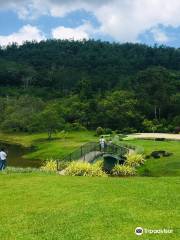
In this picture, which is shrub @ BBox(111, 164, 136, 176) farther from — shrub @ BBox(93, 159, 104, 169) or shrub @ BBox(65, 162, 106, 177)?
shrub @ BBox(65, 162, 106, 177)

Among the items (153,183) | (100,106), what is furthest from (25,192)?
(100,106)

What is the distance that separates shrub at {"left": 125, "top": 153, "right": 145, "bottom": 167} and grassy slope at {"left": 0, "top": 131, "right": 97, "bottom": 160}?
58.0 ft

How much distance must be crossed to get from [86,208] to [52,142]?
54291 mm

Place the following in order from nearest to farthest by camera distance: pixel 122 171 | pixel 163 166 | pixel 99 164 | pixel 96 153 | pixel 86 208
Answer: pixel 86 208 → pixel 99 164 → pixel 122 171 → pixel 163 166 → pixel 96 153

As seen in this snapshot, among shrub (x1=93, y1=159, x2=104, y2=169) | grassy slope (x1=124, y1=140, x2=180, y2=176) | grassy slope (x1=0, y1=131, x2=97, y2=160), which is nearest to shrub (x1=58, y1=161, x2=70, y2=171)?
shrub (x1=93, y1=159, x2=104, y2=169)

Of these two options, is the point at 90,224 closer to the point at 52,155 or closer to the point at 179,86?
the point at 52,155

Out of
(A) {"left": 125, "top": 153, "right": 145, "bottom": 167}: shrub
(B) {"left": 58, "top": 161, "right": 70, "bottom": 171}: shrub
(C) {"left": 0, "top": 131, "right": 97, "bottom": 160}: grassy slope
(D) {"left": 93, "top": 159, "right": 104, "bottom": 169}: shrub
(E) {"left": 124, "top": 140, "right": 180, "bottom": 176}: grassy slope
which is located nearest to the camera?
(D) {"left": 93, "top": 159, "right": 104, "bottom": 169}: shrub

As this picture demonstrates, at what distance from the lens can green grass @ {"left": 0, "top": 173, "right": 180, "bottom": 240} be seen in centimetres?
1429

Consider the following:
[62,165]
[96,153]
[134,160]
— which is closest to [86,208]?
[62,165]

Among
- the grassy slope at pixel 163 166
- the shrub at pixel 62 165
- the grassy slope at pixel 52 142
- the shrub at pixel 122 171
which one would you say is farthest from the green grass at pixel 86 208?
the grassy slope at pixel 52 142

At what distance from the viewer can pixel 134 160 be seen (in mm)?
40531

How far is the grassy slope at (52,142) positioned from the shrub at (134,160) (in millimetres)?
17667

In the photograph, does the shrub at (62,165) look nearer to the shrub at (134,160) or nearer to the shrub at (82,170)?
the shrub at (82,170)

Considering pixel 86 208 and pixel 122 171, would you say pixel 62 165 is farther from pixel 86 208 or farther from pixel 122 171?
pixel 86 208
